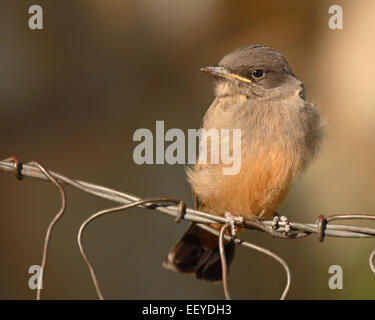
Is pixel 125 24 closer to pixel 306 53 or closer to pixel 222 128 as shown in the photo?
Result: pixel 306 53

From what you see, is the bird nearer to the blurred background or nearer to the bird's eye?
the bird's eye

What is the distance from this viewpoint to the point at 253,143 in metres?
4.74

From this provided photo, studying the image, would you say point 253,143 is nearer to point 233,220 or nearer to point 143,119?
point 233,220

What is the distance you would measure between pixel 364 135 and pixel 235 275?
2676 mm

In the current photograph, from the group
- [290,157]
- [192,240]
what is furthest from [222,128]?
[192,240]

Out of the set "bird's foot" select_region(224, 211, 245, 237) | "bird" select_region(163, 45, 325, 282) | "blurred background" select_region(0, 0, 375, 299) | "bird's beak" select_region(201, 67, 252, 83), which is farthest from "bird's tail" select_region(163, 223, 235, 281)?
"blurred background" select_region(0, 0, 375, 299)

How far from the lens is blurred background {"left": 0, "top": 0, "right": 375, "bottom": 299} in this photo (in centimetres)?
845

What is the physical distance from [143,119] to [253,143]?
4642 millimetres

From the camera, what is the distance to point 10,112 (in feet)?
28.1

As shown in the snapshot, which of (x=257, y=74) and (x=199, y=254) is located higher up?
(x=257, y=74)

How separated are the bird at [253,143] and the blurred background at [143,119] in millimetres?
3056

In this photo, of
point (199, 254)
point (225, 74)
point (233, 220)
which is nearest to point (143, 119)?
point (199, 254)

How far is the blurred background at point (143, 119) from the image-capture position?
8.45 meters

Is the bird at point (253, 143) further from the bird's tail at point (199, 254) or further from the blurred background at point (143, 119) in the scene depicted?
the blurred background at point (143, 119)
